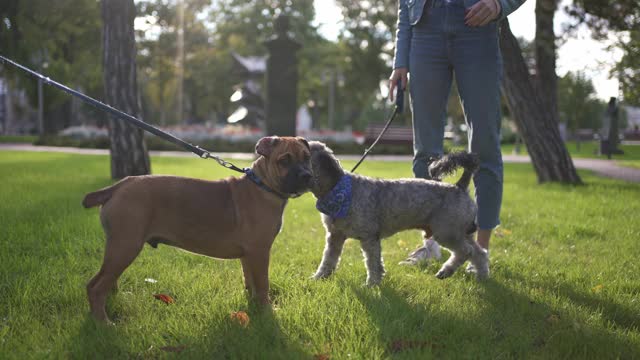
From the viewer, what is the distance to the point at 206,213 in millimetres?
3514

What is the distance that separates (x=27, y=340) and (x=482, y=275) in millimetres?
3573

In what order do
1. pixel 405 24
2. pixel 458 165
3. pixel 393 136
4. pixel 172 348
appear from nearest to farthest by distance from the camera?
1. pixel 172 348
2. pixel 458 165
3. pixel 405 24
4. pixel 393 136

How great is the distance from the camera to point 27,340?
9.77 feet

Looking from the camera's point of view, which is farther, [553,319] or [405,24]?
[405,24]

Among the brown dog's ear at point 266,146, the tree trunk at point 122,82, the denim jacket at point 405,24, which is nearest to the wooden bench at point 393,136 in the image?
the tree trunk at point 122,82

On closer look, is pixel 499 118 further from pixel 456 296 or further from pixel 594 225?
pixel 594 225

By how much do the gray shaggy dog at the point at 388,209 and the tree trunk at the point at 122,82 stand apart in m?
7.38

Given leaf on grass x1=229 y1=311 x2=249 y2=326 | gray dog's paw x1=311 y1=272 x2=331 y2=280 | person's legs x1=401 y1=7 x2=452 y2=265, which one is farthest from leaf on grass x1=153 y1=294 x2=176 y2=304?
person's legs x1=401 y1=7 x2=452 y2=265

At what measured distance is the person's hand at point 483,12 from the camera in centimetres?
452

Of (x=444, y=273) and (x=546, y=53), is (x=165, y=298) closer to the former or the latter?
(x=444, y=273)

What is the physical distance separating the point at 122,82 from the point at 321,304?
8.61 metres

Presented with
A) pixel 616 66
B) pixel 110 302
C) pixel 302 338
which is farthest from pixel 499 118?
pixel 616 66

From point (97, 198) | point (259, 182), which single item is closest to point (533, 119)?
point (259, 182)

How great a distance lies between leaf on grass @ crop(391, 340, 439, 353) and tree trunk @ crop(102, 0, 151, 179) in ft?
29.3
